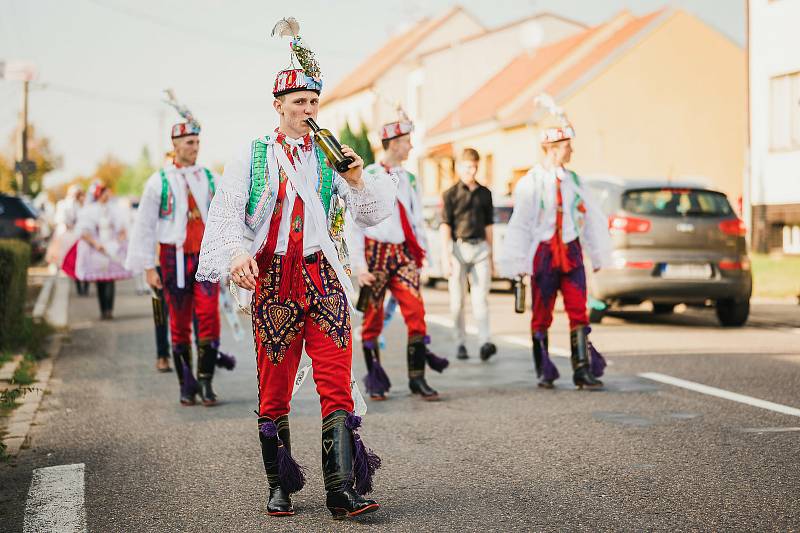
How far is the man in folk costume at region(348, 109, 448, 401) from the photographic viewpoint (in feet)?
28.0

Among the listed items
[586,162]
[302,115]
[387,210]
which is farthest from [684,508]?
[586,162]

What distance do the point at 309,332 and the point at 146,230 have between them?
3903mm

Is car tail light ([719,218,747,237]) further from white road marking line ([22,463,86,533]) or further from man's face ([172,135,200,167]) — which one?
white road marking line ([22,463,86,533])

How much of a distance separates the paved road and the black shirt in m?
1.23

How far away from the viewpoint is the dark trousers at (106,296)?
16453 mm

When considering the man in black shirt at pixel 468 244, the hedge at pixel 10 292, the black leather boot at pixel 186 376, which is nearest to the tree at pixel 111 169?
the hedge at pixel 10 292

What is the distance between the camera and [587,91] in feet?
118

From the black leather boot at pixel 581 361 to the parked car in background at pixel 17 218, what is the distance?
1812 centimetres

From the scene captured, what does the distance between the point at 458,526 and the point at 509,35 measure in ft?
160

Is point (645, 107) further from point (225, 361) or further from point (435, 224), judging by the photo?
point (225, 361)

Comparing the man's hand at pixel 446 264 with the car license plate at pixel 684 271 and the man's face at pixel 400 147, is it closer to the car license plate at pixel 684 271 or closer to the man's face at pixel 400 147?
the man's face at pixel 400 147

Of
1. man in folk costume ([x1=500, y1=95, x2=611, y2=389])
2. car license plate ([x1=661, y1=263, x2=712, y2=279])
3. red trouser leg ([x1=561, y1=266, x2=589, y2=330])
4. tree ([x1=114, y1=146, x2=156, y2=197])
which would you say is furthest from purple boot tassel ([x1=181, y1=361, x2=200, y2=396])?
tree ([x1=114, y1=146, x2=156, y2=197])

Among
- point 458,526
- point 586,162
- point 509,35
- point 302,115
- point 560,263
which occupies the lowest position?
point 458,526

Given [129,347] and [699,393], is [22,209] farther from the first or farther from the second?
[699,393]
